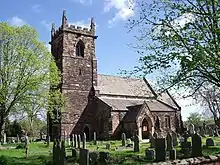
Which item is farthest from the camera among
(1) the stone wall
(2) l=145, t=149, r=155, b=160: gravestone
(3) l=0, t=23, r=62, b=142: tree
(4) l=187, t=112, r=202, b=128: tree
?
(4) l=187, t=112, r=202, b=128: tree

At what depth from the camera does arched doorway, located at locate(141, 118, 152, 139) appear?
1383 inches

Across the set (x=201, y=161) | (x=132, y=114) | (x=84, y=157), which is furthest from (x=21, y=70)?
(x=201, y=161)

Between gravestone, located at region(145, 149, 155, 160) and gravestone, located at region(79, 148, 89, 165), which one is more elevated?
gravestone, located at region(79, 148, 89, 165)

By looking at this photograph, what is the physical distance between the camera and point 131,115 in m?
34.5

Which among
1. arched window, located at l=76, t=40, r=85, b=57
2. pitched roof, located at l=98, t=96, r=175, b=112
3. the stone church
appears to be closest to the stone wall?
the stone church

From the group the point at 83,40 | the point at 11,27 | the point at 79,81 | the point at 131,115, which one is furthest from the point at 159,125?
the point at 11,27

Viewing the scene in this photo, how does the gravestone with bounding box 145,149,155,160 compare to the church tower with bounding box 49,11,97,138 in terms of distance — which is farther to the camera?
the church tower with bounding box 49,11,97,138

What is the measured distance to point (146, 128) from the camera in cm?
3681

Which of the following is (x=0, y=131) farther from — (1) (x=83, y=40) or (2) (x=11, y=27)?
(1) (x=83, y=40)

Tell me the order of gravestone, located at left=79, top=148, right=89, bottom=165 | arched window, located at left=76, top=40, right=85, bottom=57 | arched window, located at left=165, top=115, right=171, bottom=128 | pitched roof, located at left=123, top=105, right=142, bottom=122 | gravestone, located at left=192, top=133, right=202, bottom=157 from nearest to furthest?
gravestone, located at left=79, top=148, right=89, bottom=165 → gravestone, located at left=192, top=133, right=202, bottom=157 → pitched roof, located at left=123, top=105, right=142, bottom=122 → arched window, located at left=76, top=40, right=85, bottom=57 → arched window, located at left=165, top=115, right=171, bottom=128

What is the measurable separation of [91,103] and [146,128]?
Answer: 8.27 meters

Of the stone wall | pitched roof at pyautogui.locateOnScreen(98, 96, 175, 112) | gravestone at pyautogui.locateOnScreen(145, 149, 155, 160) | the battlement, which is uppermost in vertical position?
the battlement

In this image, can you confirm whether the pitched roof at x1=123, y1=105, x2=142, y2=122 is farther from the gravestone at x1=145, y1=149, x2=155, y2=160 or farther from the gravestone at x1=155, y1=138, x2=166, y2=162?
the gravestone at x1=155, y1=138, x2=166, y2=162

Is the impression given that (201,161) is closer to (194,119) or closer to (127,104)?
(127,104)
